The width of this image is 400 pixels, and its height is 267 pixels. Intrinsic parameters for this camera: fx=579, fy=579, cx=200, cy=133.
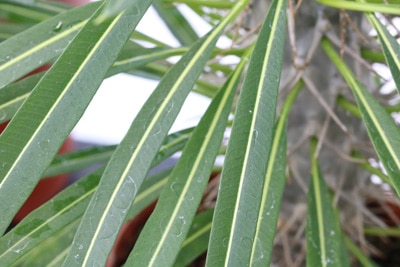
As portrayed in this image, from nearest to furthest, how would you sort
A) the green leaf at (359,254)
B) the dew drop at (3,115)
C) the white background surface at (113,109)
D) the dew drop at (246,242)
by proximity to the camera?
1. the dew drop at (246,242)
2. the dew drop at (3,115)
3. the green leaf at (359,254)
4. the white background surface at (113,109)

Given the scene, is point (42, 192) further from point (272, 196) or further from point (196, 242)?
point (272, 196)

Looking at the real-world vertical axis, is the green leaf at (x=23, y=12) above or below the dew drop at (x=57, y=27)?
above

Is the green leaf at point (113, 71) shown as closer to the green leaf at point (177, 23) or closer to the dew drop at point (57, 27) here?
the dew drop at point (57, 27)

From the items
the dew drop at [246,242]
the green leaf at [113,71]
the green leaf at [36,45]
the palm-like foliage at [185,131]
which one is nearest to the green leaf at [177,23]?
the palm-like foliage at [185,131]

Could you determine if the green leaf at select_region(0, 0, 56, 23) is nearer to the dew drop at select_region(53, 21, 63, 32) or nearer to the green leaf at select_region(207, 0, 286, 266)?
the dew drop at select_region(53, 21, 63, 32)

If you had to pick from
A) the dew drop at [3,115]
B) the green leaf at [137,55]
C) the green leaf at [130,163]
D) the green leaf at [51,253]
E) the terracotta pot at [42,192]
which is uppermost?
the terracotta pot at [42,192]

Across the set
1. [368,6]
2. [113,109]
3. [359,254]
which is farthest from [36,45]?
[113,109]

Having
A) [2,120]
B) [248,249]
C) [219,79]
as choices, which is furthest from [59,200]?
[219,79]

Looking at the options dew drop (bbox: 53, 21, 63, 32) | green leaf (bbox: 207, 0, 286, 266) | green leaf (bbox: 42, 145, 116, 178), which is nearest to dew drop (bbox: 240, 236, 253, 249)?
green leaf (bbox: 207, 0, 286, 266)
